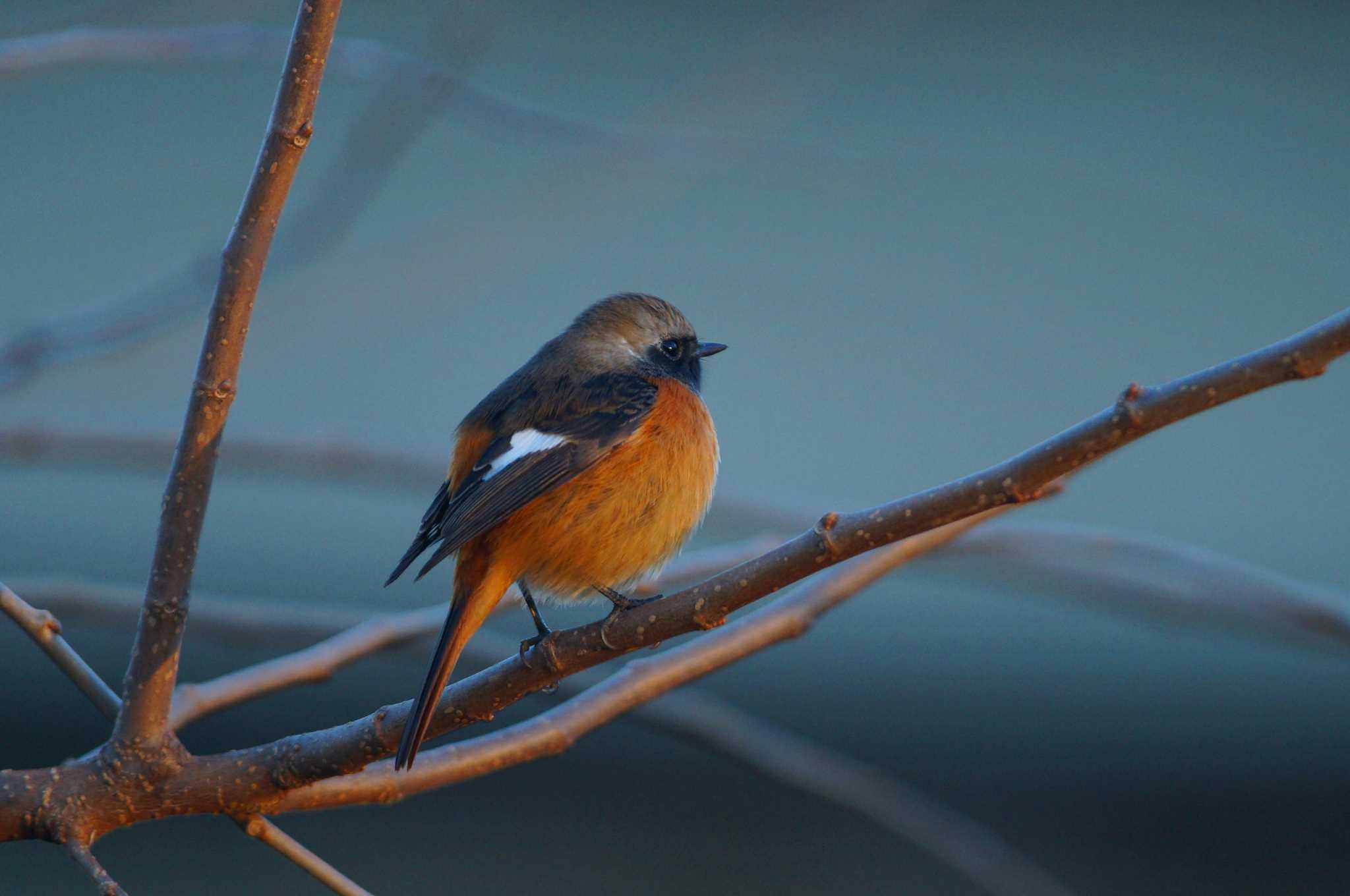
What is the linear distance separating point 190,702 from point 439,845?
11.7 feet

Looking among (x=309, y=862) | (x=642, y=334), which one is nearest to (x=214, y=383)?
(x=309, y=862)

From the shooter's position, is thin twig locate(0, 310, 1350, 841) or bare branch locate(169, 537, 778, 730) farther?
bare branch locate(169, 537, 778, 730)

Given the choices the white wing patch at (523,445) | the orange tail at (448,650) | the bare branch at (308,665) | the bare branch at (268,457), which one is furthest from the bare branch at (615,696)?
the bare branch at (268,457)

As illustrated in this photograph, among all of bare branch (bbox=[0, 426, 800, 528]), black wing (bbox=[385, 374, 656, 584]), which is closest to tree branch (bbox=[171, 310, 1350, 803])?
black wing (bbox=[385, 374, 656, 584])

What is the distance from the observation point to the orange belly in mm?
3102

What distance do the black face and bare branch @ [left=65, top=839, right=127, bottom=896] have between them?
2.27 m

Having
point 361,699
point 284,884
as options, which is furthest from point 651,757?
point 284,884

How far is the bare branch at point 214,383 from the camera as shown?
185cm

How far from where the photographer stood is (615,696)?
2.61 m

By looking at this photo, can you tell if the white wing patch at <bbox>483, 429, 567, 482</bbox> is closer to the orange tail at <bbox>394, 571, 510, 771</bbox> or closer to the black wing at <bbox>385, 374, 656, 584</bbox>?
the black wing at <bbox>385, 374, 656, 584</bbox>

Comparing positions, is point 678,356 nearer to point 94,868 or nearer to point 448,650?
point 448,650

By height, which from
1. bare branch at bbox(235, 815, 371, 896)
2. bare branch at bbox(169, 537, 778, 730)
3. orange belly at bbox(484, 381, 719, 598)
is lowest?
bare branch at bbox(235, 815, 371, 896)

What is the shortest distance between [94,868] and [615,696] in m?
1.04

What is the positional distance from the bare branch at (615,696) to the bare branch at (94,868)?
32cm
